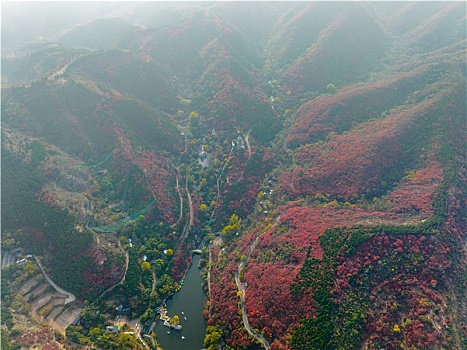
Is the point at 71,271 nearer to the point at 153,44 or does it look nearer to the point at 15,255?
the point at 15,255

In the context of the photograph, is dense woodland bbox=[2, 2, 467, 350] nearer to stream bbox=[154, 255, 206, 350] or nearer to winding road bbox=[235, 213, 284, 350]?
winding road bbox=[235, 213, 284, 350]

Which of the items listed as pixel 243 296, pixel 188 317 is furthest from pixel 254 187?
pixel 188 317

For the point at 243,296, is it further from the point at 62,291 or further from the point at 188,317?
the point at 62,291

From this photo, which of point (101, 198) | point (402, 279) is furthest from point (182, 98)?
point (402, 279)

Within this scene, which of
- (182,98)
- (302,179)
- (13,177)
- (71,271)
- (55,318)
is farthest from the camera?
(182,98)

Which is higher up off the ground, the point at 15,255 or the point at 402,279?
the point at 15,255

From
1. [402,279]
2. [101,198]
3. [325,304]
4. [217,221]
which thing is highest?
[101,198]
